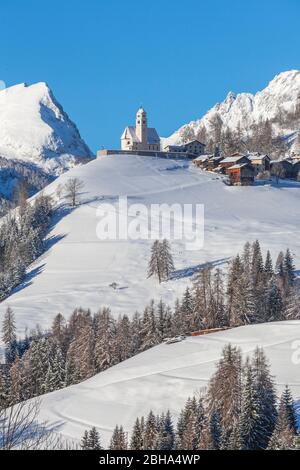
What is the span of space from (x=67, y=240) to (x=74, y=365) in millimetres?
42085

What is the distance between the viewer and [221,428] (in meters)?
32.7

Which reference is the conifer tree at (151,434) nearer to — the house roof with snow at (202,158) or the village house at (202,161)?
the village house at (202,161)

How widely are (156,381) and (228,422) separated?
9.93 meters

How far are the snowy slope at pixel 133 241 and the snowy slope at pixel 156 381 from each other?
20772 mm

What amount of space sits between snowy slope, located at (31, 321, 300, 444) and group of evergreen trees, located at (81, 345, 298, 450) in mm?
2828

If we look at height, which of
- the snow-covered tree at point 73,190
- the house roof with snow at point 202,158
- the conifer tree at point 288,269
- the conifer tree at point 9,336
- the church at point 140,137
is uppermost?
the church at point 140,137

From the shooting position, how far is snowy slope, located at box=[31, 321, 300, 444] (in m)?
38.8

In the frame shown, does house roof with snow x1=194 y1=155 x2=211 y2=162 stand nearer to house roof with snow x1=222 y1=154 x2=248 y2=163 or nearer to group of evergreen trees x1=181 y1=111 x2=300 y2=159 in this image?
house roof with snow x1=222 y1=154 x2=248 y2=163

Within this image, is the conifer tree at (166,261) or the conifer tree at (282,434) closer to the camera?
the conifer tree at (282,434)

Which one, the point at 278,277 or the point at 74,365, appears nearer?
the point at 74,365

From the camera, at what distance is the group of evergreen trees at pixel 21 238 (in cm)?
8969

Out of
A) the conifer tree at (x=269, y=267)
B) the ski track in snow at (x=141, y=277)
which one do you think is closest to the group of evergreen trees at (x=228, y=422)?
the ski track in snow at (x=141, y=277)
